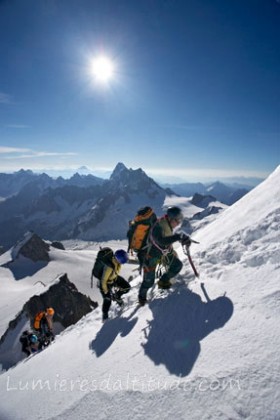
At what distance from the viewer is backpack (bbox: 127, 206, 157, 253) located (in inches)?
339

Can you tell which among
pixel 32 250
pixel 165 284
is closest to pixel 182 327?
pixel 165 284

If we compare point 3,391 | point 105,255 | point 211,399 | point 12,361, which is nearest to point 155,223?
point 105,255

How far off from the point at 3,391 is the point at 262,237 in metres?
8.74

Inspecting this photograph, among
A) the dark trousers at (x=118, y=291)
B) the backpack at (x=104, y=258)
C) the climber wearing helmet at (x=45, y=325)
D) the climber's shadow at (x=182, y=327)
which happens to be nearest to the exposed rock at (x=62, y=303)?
the climber wearing helmet at (x=45, y=325)

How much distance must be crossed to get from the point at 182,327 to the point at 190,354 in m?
1.04

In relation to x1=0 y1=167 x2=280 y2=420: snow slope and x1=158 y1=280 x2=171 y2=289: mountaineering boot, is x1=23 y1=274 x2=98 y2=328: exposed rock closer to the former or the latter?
x1=0 y1=167 x2=280 y2=420: snow slope

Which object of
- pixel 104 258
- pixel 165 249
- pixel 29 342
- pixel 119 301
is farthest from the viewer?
pixel 29 342

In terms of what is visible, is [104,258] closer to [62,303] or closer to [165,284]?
[165,284]

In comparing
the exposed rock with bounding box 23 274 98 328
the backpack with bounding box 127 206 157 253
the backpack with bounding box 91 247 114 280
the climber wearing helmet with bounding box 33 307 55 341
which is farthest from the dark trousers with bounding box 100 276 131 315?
the exposed rock with bounding box 23 274 98 328

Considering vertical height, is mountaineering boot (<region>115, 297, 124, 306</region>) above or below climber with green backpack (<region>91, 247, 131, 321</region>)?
below

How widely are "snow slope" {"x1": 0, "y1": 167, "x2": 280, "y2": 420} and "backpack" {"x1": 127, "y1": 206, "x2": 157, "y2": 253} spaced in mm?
1677

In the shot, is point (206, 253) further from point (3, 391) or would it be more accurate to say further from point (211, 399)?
point (3, 391)

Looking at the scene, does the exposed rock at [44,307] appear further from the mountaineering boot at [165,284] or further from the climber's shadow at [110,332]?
the mountaineering boot at [165,284]

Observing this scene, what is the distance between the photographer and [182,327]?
6121 millimetres
